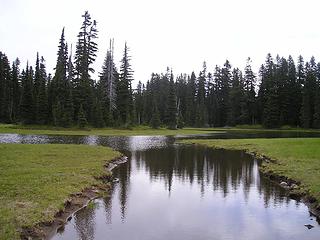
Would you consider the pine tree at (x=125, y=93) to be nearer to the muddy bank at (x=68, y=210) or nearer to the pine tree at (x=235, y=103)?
the pine tree at (x=235, y=103)

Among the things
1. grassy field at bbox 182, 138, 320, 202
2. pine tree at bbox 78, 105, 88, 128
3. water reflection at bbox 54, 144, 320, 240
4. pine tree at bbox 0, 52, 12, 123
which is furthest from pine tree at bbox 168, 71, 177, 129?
water reflection at bbox 54, 144, 320, 240

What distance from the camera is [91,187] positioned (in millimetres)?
21812

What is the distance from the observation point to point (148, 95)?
485 ft

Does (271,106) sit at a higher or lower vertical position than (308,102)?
lower

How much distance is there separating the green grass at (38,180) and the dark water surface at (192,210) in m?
1.40

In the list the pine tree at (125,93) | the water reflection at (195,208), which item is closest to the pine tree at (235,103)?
the pine tree at (125,93)

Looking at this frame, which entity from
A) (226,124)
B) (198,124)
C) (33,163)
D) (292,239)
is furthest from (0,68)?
(292,239)

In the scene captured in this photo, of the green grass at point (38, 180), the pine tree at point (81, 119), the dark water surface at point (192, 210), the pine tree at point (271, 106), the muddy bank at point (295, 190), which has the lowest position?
the dark water surface at point (192, 210)

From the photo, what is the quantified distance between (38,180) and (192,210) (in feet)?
27.6

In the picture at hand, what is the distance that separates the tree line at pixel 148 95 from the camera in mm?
83625

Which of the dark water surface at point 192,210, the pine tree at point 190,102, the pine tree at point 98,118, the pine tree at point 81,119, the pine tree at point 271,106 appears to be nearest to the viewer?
the dark water surface at point 192,210

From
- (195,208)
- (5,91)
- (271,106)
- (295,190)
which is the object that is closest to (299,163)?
(295,190)

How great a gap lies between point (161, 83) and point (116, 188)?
140851mm

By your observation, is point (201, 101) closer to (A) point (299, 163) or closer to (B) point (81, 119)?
(B) point (81, 119)
